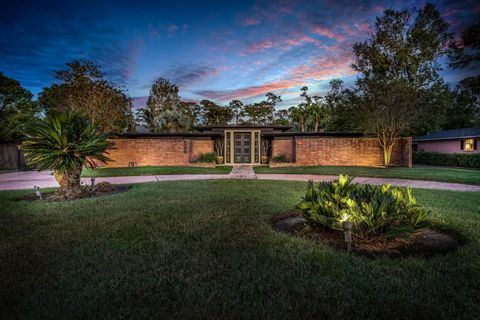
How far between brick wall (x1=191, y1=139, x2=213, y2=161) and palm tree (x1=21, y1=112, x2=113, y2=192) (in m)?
13.5

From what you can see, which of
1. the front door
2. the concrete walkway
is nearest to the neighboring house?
the concrete walkway

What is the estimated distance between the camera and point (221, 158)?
70.4 feet

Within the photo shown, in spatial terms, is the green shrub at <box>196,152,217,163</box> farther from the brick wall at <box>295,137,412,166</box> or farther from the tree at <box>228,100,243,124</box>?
the tree at <box>228,100,243,124</box>

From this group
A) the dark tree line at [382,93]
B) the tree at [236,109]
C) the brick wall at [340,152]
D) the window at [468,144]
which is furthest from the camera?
the tree at [236,109]

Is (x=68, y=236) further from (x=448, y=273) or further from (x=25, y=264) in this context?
(x=448, y=273)

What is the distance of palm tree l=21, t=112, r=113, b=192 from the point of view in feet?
22.3

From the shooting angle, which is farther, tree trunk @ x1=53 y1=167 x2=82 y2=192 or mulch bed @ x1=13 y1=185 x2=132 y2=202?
tree trunk @ x1=53 y1=167 x2=82 y2=192

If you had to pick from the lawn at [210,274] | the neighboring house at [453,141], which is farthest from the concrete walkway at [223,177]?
the neighboring house at [453,141]

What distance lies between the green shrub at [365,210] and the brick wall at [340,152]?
1581cm

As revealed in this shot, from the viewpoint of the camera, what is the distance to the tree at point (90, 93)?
20.0m

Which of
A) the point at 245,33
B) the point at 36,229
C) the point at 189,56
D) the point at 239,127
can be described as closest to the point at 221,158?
the point at 239,127

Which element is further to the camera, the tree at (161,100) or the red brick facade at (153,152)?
the tree at (161,100)

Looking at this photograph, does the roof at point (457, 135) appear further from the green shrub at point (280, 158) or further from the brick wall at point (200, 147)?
the brick wall at point (200, 147)

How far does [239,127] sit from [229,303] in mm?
19716
